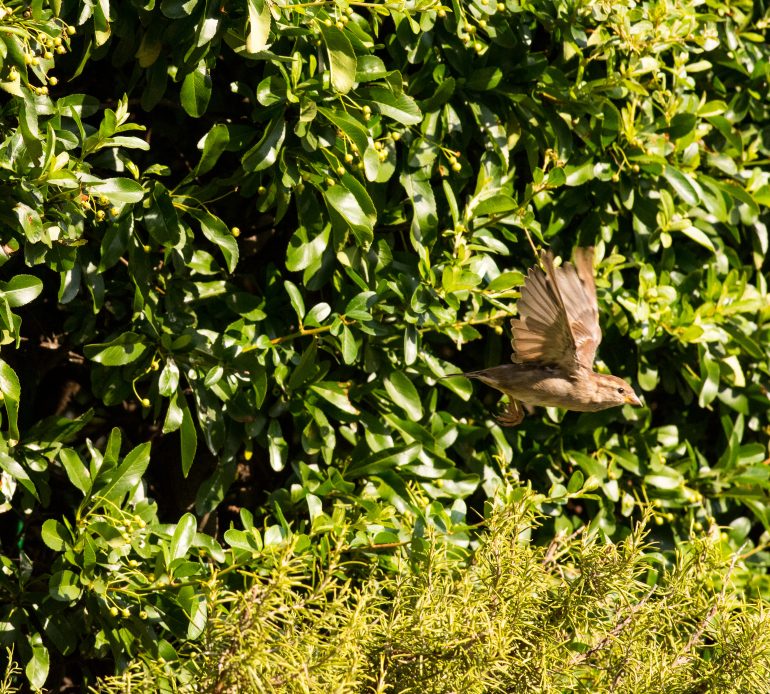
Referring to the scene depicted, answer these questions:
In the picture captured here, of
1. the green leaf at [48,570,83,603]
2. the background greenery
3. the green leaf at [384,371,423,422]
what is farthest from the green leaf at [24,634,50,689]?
the green leaf at [384,371,423,422]

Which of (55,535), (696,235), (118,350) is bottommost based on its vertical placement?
(55,535)

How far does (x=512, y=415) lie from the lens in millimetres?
3867

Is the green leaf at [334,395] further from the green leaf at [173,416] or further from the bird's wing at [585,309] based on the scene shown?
the bird's wing at [585,309]

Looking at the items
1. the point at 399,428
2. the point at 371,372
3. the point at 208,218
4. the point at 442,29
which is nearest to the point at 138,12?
the point at 208,218

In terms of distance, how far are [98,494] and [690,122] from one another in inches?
101

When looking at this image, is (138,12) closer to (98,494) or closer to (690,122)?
(98,494)

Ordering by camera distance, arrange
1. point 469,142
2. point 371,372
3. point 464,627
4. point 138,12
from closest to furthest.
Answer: point 464,627
point 138,12
point 371,372
point 469,142

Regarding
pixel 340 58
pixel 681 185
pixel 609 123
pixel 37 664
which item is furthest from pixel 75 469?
pixel 681 185

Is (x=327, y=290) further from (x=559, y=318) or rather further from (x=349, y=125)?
(x=559, y=318)

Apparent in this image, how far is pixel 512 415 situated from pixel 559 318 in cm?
43

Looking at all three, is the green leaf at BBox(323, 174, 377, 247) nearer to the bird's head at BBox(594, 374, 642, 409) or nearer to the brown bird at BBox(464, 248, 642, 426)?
the brown bird at BBox(464, 248, 642, 426)

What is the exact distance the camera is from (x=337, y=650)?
219 centimetres

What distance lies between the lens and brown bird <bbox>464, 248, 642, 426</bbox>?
3625 millimetres

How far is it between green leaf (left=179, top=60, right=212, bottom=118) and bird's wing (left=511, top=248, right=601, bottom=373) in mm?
1173
